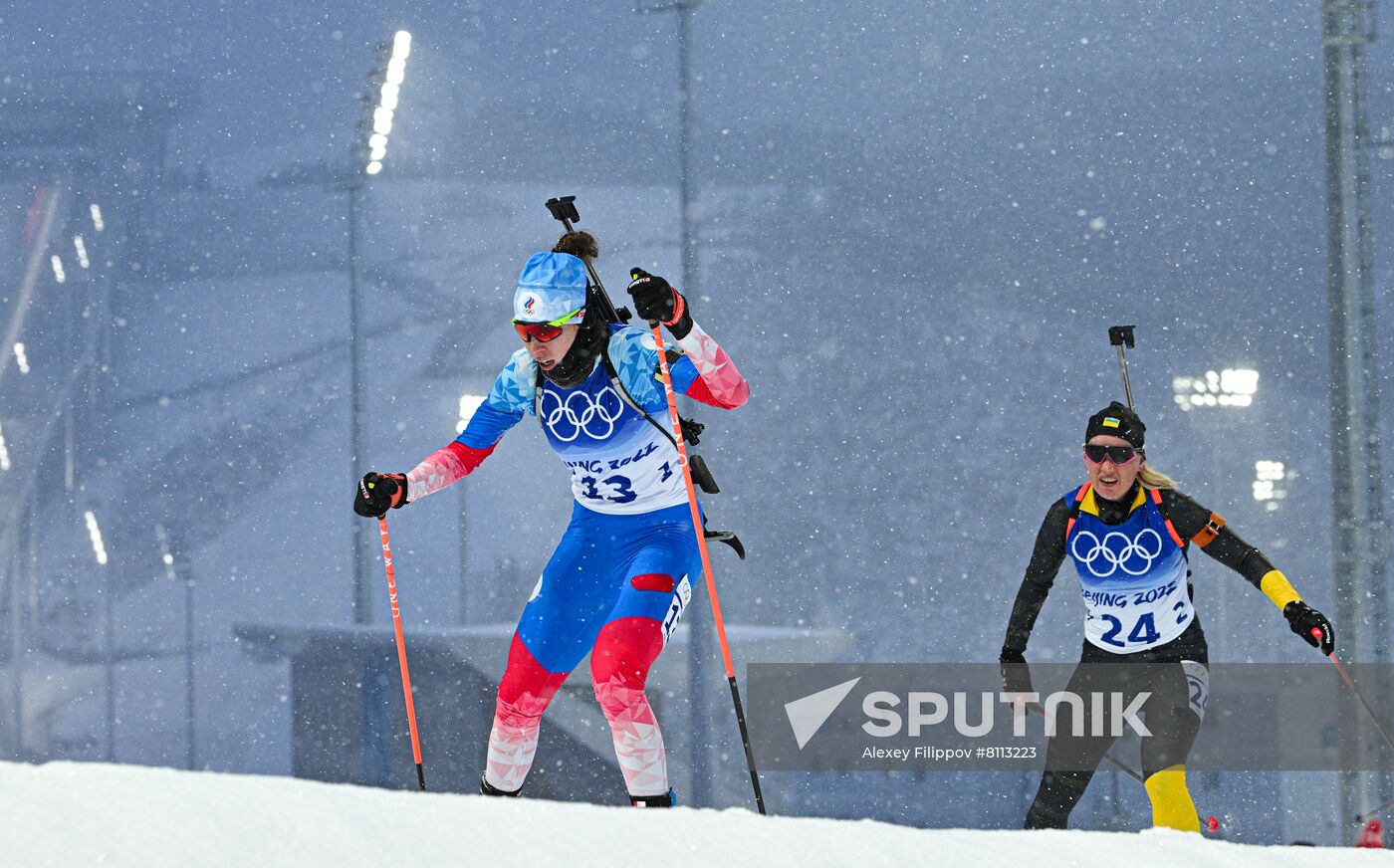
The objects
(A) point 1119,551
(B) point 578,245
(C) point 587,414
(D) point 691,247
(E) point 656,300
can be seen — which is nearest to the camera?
(E) point 656,300

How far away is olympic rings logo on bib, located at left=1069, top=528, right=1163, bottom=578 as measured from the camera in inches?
207

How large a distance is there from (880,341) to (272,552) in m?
42.9

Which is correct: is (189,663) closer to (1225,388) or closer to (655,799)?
(1225,388)

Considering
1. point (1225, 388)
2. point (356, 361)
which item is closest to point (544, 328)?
point (356, 361)

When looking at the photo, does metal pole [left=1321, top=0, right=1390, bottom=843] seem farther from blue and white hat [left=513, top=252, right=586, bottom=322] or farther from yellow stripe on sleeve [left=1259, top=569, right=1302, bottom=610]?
blue and white hat [left=513, top=252, right=586, bottom=322]

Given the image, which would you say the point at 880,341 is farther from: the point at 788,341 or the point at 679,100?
the point at 679,100

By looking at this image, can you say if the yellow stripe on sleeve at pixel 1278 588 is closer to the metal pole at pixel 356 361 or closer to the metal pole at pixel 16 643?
the metal pole at pixel 356 361

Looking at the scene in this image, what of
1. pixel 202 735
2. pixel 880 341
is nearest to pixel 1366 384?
pixel 202 735

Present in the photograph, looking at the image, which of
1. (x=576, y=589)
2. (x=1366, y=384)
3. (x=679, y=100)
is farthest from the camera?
(x=679, y=100)

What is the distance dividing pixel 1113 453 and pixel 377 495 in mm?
2942

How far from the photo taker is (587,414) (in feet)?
15.8

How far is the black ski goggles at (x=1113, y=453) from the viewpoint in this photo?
5184 millimetres

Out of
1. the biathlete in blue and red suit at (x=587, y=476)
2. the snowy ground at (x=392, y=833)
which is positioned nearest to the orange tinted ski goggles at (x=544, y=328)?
the biathlete in blue and red suit at (x=587, y=476)

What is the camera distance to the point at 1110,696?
532 cm
